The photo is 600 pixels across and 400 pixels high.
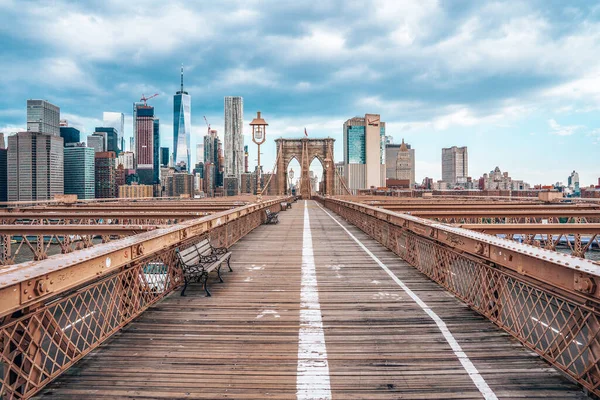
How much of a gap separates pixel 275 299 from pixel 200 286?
5.83 ft

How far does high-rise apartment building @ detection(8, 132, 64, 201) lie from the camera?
146375mm

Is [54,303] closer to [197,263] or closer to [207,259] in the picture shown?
[197,263]

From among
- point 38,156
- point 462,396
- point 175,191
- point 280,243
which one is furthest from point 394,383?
point 175,191

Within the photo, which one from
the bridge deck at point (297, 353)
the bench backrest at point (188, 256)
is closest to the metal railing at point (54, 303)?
the bridge deck at point (297, 353)

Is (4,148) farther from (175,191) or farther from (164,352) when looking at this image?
(164,352)

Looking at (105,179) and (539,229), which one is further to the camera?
(105,179)

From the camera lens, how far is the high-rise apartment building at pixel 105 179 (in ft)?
612

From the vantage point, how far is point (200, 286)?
7.18 metres

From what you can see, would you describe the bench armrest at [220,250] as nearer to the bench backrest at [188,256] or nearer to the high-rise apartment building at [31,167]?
the bench backrest at [188,256]

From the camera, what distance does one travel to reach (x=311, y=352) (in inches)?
170

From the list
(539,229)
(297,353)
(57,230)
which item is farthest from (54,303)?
(539,229)

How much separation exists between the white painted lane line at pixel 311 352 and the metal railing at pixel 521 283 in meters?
2.43

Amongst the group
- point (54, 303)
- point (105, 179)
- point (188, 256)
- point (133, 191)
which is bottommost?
point (188, 256)

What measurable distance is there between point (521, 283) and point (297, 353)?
293cm
